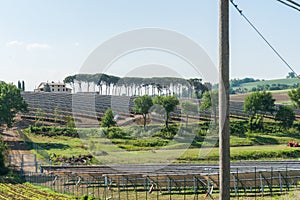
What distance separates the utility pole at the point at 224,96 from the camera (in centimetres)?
551

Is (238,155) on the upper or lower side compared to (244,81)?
lower

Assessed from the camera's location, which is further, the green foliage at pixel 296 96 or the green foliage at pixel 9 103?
the green foliage at pixel 296 96

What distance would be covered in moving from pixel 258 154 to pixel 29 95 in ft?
173

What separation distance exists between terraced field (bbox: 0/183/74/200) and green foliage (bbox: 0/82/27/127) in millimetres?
22901

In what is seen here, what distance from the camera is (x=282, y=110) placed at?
50656mm

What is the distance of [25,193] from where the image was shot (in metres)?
24.9

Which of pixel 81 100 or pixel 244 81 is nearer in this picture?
pixel 81 100

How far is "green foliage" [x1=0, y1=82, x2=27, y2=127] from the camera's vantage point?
Result: 5072 cm

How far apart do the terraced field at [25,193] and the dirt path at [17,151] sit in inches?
320

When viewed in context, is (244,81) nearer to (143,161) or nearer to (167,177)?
(143,161)

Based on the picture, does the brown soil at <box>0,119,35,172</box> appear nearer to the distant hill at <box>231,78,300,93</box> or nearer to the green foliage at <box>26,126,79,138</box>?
the green foliage at <box>26,126,79,138</box>

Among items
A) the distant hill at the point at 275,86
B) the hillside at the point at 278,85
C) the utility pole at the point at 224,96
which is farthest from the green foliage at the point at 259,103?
the hillside at the point at 278,85

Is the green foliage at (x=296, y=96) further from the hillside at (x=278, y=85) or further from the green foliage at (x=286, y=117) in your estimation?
the hillside at (x=278, y=85)

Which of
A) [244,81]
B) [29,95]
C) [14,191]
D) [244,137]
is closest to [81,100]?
[14,191]
